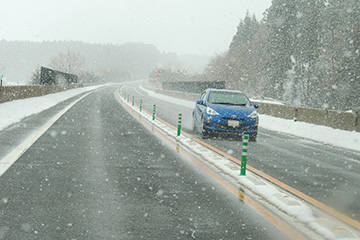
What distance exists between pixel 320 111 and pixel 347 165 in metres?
7.47

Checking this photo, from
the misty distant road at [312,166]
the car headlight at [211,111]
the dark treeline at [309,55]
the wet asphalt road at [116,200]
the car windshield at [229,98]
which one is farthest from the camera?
the dark treeline at [309,55]

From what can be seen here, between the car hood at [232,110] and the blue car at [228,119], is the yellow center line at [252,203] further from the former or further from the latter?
the car hood at [232,110]

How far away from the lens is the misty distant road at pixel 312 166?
6.39 metres

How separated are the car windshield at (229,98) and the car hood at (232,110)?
53 centimetres

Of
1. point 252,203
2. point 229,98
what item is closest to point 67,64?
point 229,98

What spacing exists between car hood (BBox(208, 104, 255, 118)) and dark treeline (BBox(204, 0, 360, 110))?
1193 inches

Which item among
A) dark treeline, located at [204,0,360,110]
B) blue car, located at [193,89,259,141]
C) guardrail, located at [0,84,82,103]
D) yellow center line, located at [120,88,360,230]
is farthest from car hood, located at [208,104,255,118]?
dark treeline, located at [204,0,360,110]

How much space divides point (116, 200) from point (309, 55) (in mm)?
55475

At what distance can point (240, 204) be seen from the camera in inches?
222

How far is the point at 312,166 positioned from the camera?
9078 millimetres

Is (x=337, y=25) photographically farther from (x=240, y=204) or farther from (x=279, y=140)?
(x=240, y=204)

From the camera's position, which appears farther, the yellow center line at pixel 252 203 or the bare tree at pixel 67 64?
the bare tree at pixel 67 64

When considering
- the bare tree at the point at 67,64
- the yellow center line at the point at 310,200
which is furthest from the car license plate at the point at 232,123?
the bare tree at the point at 67,64

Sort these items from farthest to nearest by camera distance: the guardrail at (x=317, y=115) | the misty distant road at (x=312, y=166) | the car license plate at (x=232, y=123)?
the guardrail at (x=317, y=115) < the car license plate at (x=232, y=123) < the misty distant road at (x=312, y=166)
